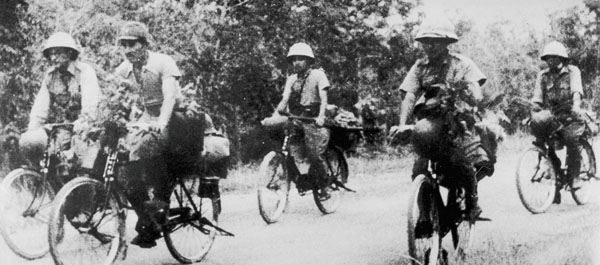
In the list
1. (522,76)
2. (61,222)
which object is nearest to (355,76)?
(522,76)

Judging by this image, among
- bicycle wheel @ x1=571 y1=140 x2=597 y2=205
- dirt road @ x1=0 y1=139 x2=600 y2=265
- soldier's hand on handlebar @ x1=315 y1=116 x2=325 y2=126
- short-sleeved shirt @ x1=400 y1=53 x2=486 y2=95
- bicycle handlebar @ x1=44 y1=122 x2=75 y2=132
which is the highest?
short-sleeved shirt @ x1=400 y1=53 x2=486 y2=95

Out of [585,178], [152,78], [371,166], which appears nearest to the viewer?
[152,78]

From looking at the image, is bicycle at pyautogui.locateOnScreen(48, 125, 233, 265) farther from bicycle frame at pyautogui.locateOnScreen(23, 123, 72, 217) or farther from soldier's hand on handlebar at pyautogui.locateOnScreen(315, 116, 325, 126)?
soldier's hand on handlebar at pyautogui.locateOnScreen(315, 116, 325, 126)

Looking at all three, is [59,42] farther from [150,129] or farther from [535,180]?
[535,180]

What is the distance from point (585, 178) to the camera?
6.76 meters

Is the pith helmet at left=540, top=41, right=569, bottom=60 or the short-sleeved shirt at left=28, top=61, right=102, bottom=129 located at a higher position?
the pith helmet at left=540, top=41, right=569, bottom=60

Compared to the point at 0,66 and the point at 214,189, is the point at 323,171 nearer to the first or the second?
the point at 214,189

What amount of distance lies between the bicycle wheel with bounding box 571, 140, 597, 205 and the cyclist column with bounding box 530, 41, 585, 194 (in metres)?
0.08

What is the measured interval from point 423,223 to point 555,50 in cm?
186

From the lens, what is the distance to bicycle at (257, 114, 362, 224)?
6.77 m

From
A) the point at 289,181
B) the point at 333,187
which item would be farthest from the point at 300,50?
the point at 333,187

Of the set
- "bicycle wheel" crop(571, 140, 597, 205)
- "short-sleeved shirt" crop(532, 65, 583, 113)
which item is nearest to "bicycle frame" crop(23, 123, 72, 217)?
"short-sleeved shirt" crop(532, 65, 583, 113)

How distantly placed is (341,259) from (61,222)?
1664mm

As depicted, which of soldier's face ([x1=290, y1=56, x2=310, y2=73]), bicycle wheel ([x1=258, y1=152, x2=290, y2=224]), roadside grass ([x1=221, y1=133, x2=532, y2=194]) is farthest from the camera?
roadside grass ([x1=221, y1=133, x2=532, y2=194])
